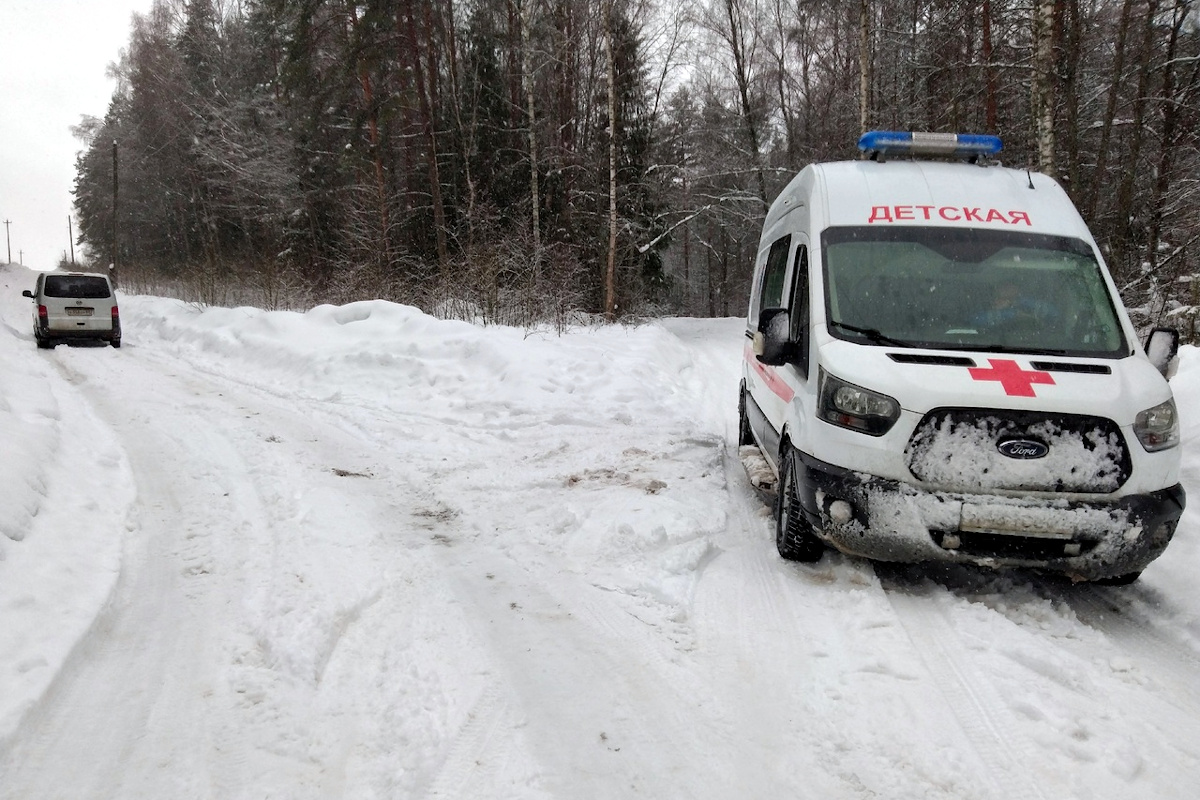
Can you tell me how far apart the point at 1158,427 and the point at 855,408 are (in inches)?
63.9

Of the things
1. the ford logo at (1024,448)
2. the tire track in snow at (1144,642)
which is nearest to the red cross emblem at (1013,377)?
the ford logo at (1024,448)

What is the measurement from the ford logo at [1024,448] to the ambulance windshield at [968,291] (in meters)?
0.71

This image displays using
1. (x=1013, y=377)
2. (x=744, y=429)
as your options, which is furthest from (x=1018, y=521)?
(x=744, y=429)

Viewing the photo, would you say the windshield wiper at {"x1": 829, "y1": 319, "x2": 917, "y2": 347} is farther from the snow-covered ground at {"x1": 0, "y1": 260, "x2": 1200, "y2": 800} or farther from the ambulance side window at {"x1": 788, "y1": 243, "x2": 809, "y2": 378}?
the snow-covered ground at {"x1": 0, "y1": 260, "x2": 1200, "y2": 800}

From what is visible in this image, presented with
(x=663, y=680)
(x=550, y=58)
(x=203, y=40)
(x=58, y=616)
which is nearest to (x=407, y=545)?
(x=58, y=616)

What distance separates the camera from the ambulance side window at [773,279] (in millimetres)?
6059

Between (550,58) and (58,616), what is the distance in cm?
1962

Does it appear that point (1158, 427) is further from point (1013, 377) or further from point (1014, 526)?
point (1014, 526)

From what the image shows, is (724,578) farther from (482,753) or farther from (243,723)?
(243,723)

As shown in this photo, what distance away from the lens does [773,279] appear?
662 centimetres

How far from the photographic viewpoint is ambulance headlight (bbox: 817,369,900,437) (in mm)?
3906

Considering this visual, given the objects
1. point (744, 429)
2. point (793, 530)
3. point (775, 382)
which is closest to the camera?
point (793, 530)

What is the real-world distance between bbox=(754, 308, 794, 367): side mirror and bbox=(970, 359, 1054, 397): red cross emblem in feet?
4.10

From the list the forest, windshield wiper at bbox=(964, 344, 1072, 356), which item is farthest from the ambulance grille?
the forest
